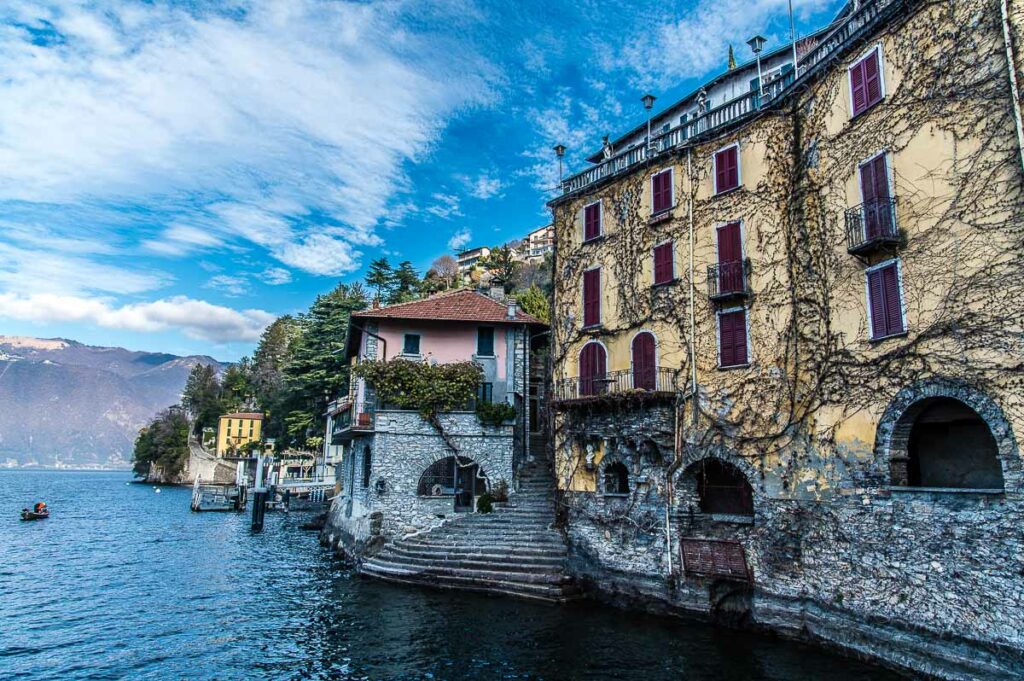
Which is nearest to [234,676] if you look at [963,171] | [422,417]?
[422,417]

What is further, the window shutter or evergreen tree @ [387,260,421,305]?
evergreen tree @ [387,260,421,305]

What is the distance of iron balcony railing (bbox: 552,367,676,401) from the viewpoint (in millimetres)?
21281

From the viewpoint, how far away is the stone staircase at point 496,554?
2200 cm

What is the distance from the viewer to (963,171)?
13.9m

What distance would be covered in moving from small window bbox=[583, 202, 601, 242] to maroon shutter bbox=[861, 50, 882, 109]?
10.5 m

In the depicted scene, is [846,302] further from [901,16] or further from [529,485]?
[529,485]

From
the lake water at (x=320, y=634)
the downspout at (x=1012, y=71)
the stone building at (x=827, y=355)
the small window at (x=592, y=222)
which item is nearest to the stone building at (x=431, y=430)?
the lake water at (x=320, y=634)

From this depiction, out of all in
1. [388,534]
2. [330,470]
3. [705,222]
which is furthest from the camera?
[330,470]

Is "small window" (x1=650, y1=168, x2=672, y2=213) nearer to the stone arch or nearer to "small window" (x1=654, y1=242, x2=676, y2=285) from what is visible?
"small window" (x1=654, y1=242, x2=676, y2=285)

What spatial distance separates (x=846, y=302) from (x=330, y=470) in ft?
179

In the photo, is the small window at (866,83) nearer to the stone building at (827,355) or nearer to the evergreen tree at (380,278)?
the stone building at (827,355)

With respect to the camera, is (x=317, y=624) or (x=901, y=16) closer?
(x=901, y=16)

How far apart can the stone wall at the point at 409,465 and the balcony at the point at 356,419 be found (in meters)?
0.57

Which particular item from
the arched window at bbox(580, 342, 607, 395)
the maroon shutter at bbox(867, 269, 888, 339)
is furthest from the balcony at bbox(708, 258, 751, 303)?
the arched window at bbox(580, 342, 607, 395)
